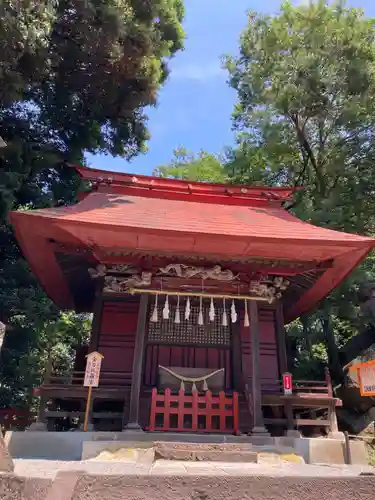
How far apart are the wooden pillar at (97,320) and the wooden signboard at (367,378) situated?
16.1 feet

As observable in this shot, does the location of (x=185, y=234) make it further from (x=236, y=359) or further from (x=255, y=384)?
(x=236, y=359)

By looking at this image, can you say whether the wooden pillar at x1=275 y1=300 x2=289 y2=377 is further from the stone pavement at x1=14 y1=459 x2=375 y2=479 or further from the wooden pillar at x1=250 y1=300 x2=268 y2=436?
the stone pavement at x1=14 y1=459 x2=375 y2=479

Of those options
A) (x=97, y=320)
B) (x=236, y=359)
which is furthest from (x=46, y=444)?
(x=236, y=359)

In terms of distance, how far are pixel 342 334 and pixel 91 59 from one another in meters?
14.1

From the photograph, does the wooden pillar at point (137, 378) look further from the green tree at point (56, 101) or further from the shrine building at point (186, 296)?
the green tree at point (56, 101)

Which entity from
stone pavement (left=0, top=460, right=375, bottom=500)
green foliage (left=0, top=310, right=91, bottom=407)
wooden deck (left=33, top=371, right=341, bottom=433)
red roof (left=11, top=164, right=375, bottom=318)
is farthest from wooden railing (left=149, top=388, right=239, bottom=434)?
green foliage (left=0, top=310, right=91, bottom=407)

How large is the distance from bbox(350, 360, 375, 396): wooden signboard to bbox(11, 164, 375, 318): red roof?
1811 mm

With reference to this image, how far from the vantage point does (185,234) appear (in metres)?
6.52

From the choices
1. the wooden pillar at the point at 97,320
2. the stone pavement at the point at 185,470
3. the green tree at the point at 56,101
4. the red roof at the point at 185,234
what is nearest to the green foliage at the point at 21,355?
the green tree at the point at 56,101

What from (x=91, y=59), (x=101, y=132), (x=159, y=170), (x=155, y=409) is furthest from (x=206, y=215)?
(x=159, y=170)

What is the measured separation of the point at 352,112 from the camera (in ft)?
46.6

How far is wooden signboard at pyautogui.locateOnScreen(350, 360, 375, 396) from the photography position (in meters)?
6.43

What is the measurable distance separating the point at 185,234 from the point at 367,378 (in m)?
3.70

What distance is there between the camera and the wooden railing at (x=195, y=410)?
653 centimetres
